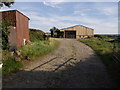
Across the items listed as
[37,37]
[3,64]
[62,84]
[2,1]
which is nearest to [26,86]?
[62,84]

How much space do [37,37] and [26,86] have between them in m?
13.4

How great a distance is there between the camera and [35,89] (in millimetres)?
4352

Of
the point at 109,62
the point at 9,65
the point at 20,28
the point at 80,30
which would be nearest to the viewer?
the point at 9,65

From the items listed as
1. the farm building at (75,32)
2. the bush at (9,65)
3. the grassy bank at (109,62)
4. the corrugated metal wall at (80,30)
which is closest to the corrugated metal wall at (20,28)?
the bush at (9,65)

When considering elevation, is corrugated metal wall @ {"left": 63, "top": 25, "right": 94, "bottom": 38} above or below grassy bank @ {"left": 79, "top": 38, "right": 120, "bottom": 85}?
above

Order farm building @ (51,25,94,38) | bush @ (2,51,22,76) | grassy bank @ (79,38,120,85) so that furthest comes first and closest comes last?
farm building @ (51,25,94,38), bush @ (2,51,22,76), grassy bank @ (79,38,120,85)

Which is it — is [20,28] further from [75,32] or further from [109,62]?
[75,32]

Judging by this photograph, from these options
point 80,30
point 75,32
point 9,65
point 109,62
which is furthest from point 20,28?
point 80,30

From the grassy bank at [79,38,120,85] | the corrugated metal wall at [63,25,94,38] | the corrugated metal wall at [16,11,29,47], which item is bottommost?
the grassy bank at [79,38,120,85]

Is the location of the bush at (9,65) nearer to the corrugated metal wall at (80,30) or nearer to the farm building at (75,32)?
the farm building at (75,32)

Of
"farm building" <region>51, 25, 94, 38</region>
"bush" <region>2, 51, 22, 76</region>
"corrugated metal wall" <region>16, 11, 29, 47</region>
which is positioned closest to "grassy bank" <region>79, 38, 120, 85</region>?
"bush" <region>2, 51, 22, 76</region>

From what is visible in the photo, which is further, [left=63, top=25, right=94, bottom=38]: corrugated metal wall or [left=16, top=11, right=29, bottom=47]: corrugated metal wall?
[left=63, top=25, right=94, bottom=38]: corrugated metal wall

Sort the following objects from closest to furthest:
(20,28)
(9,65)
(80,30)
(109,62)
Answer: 1. (9,65)
2. (109,62)
3. (20,28)
4. (80,30)

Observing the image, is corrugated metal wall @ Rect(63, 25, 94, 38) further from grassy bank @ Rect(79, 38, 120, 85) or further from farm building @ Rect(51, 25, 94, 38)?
grassy bank @ Rect(79, 38, 120, 85)
